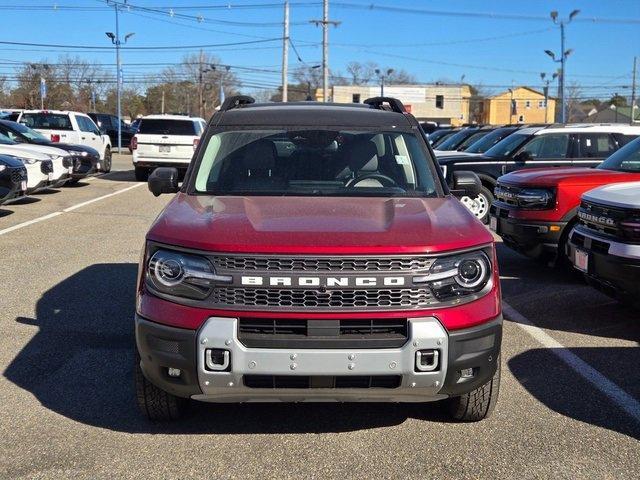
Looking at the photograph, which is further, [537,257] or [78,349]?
[537,257]

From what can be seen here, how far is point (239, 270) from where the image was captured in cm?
338

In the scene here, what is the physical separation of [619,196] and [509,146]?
7.08m

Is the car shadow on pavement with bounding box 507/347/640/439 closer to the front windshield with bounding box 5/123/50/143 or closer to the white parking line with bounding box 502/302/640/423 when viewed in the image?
the white parking line with bounding box 502/302/640/423

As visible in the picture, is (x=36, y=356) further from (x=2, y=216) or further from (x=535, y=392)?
(x=2, y=216)

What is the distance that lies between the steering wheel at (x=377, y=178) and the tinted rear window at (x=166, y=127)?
15696mm

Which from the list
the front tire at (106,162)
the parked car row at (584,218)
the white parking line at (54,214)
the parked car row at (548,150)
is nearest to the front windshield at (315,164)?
the parked car row at (584,218)

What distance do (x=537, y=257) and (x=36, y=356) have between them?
5326mm

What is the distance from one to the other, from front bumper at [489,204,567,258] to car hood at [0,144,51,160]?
965 centimetres

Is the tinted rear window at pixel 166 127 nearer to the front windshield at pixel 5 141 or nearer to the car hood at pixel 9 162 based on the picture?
the front windshield at pixel 5 141

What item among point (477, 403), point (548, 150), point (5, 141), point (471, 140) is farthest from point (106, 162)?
point (477, 403)

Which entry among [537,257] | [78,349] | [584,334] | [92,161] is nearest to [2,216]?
[92,161]

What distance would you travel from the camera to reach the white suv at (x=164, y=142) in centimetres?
1956

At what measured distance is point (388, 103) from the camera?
5.73m

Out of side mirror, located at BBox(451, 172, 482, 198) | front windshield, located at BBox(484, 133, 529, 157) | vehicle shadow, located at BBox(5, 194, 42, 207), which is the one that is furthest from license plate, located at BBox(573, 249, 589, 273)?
vehicle shadow, located at BBox(5, 194, 42, 207)
